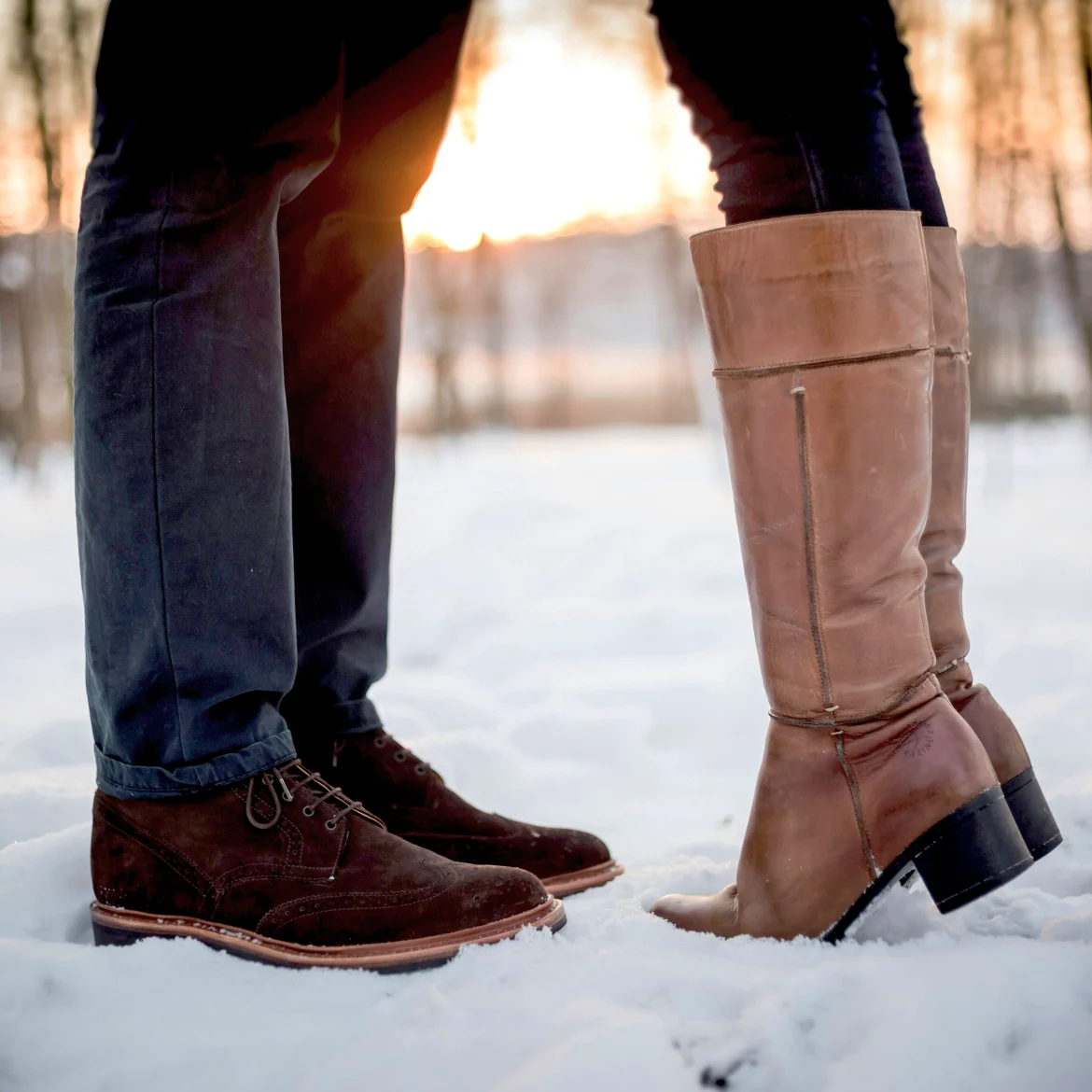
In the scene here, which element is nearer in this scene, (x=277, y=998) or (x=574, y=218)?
(x=277, y=998)

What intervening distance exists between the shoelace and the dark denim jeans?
16 millimetres

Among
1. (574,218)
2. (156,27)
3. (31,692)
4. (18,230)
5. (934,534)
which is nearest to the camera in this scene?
(156,27)

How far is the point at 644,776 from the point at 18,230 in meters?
10.8

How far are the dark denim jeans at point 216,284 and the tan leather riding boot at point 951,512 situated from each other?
204mm

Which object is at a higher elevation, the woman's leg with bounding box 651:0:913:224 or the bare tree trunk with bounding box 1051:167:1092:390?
the bare tree trunk with bounding box 1051:167:1092:390

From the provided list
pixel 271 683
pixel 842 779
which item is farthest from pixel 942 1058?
pixel 271 683

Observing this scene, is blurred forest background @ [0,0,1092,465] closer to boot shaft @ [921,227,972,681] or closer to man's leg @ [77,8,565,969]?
boot shaft @ [921,227,972,681]

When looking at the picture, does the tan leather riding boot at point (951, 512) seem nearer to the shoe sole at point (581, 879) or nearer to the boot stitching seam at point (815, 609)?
the boot stitching seam at point (815, 609)

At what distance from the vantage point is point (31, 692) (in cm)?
205

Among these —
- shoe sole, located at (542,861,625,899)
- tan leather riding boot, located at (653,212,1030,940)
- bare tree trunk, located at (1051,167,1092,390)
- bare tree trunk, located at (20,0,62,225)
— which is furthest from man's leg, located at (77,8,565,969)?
bare tree trunk, located at (20,0,62,225)

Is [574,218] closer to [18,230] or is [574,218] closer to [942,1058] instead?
[18,230]

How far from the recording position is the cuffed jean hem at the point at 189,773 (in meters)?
0.98

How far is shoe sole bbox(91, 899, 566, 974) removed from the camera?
3.12 feet

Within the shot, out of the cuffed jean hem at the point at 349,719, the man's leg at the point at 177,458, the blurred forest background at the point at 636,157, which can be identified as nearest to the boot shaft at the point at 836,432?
the man's leg at the point at 177,458
